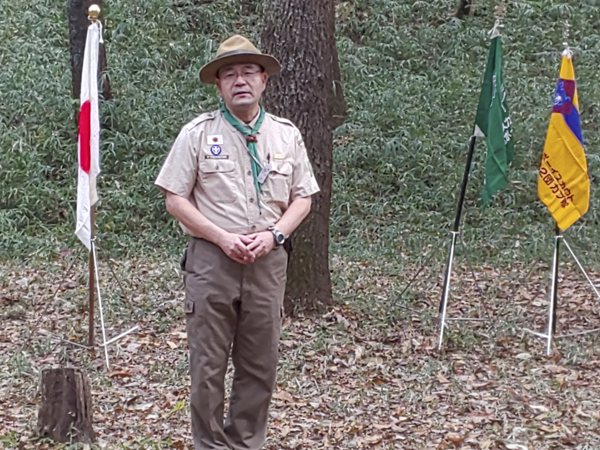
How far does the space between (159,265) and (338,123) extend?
143 inches

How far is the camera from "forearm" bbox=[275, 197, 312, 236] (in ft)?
→ 12.0

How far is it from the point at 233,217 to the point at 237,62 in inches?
25.4

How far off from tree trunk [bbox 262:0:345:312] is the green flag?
1.09 m

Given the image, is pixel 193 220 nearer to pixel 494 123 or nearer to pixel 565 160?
pixel 494 123

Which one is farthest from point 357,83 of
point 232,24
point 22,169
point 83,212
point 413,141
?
point 83,212

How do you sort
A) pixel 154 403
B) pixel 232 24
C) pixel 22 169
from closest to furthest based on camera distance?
pixel 154 403 → pixel 22 169 → pixel 232 24

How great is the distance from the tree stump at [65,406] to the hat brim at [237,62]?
169cm

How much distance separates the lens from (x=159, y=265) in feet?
26.5

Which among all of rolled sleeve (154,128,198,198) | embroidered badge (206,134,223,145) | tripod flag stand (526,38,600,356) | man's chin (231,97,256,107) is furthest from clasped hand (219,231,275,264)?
tripod flag stand (526,38,600,356)

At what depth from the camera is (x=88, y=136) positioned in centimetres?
561

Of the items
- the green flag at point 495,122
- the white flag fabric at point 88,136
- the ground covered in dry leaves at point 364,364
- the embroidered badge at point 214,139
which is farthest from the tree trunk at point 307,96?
the embroidered badge at point 214,139

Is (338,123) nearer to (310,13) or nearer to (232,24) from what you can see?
(232,24)

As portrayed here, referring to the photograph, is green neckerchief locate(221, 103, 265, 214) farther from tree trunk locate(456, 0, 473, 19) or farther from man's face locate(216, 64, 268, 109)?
tree trunk locate(456, 0, 473, 19)

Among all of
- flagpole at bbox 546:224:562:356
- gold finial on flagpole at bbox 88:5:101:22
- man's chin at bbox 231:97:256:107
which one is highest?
gold finial on flagpole at bbox 88:5:101:22
